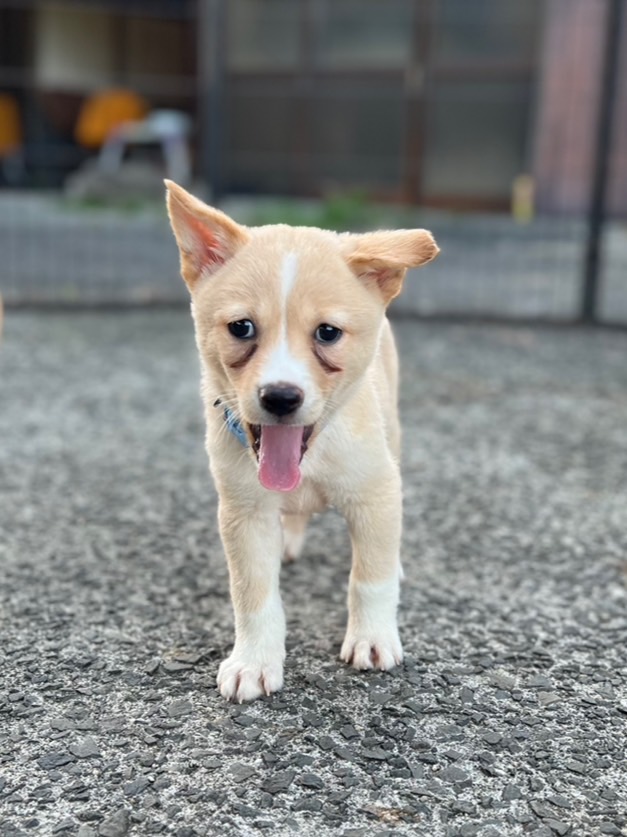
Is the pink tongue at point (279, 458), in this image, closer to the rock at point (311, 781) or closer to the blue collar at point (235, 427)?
the blue collar at point (235, 427)

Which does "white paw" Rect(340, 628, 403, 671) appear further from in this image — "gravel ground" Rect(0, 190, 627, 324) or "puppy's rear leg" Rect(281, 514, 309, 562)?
"gravel ground" Rect(0, 190, 627, 324)

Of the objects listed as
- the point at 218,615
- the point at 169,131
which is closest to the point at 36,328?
the point at 218,615

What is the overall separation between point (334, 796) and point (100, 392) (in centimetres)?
282

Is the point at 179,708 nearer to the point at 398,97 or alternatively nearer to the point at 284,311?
the point at 284,311

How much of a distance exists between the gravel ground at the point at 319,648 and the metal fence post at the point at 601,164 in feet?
5.45

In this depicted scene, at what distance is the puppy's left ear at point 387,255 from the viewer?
1.71 metres

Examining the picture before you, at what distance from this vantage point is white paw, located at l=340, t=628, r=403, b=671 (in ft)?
6.39

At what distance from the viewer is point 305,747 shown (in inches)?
66.9

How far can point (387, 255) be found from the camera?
1.71 meters

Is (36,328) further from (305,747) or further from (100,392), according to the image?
(305,747)

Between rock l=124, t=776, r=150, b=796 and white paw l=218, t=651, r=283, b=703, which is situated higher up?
white paw l=218, t=651, r=283, b=703

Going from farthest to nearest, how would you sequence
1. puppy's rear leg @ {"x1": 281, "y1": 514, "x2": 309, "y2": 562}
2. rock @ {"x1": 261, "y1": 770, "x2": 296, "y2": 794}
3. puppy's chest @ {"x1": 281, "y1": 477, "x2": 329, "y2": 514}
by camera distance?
puppy's rear leg @ {"x1": 281, "y1": 514, "x2": 309, "y2": 562}
puppy's chest @ {"x1": 281, "y1": 477, "x2": 329, "y2": 514}
rock @ {"x1": 261, "y1": 770, "x2": 296, "y2": 794}

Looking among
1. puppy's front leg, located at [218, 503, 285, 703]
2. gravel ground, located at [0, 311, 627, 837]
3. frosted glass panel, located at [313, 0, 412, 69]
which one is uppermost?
frosted glass panel, located at [313, 0, 412, 69]

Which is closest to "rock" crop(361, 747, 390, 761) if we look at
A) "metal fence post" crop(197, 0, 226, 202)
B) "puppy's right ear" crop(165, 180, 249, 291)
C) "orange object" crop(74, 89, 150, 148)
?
"puppy's right ear" crop(165, 180, 249, 291)
